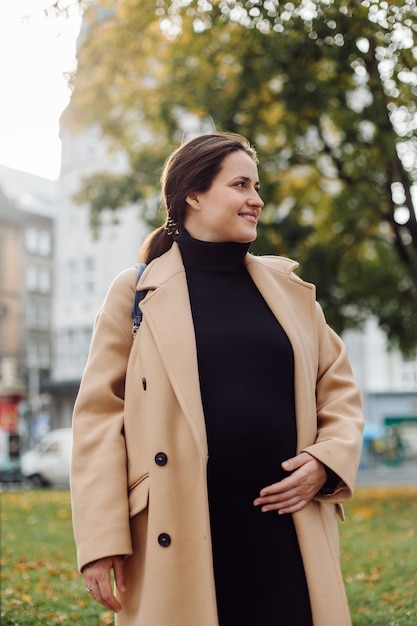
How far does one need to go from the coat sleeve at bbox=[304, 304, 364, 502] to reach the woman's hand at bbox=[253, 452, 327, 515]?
33 mm

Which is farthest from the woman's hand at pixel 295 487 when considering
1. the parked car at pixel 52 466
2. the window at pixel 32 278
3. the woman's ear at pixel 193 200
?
the window at pixel 32 278

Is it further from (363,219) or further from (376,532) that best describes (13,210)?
(376,532)

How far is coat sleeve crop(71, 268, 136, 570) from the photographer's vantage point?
96.5 inches

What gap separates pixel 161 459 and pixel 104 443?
197 mm

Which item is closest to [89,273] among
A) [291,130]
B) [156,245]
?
[291,130]

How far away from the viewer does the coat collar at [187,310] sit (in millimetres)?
2502

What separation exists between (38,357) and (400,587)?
4876 cm

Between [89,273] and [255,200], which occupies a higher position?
[89,273]

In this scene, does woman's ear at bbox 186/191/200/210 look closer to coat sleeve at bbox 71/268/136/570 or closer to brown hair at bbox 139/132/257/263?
brown hair at bbox 139/132/257/263

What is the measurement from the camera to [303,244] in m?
15.4

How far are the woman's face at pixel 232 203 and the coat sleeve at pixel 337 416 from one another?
0.41m

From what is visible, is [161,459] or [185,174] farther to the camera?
[185,174]

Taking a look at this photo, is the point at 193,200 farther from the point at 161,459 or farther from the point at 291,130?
the point at 291,130

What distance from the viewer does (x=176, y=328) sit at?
2611 mm
